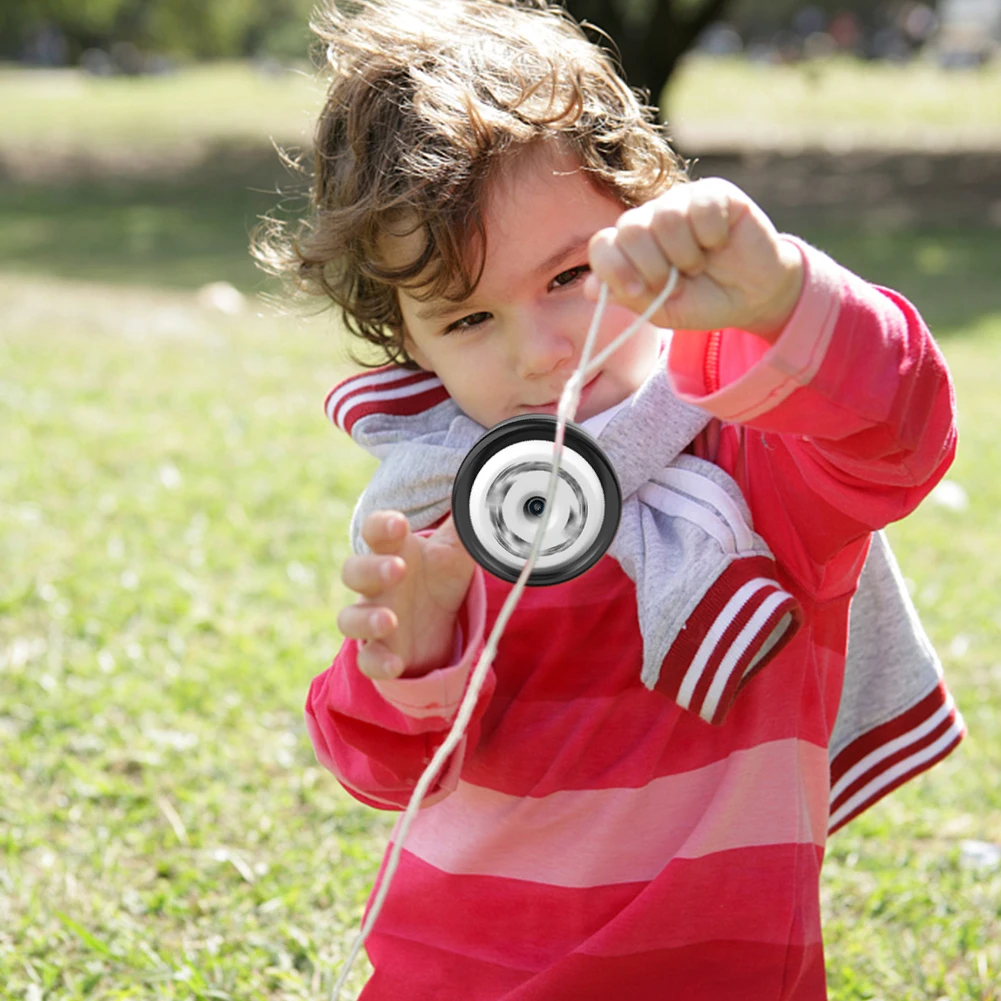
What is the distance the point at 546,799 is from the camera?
1.78m

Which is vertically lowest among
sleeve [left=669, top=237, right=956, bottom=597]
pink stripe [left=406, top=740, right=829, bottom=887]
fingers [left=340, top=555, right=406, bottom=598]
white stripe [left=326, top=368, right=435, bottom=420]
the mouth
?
pink stripe [left=406, top=740, right=829, bottom=887]

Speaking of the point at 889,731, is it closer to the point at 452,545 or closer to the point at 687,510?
the point at 687,510

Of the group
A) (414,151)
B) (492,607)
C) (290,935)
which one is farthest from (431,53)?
(290,935)

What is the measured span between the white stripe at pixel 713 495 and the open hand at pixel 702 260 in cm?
38

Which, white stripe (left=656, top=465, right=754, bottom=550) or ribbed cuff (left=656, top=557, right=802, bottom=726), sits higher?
white stripe (left=656, top=465, right=754, bottom=550)

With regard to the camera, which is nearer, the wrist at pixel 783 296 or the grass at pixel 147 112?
the wrist at pixel 783 296

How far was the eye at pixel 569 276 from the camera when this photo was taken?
5.46 feet

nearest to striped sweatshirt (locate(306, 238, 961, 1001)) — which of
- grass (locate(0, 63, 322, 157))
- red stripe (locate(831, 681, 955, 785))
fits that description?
red stripe (locate(831, 681, 955, 785))

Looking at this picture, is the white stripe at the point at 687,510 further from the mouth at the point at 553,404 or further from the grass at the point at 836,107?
the grass at the point at 836,107

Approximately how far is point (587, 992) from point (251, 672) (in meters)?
1.88

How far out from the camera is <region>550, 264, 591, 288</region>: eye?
5.46 ft

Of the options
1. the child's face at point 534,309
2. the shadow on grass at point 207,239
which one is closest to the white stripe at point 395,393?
the child's face at point 534,309

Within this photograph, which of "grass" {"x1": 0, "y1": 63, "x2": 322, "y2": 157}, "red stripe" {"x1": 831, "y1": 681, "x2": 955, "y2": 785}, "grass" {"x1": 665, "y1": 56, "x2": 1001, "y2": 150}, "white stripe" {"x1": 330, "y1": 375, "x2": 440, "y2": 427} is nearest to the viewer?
"white stripe" {"x1": 330, "y1": 375, "x2": 440, "y2": 427}

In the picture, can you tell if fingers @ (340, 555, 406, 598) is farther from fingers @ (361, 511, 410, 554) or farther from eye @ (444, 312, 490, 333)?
eye @ (444, 312, 490, 333)
